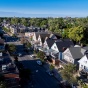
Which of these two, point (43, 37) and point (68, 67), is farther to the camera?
point (43, 37)

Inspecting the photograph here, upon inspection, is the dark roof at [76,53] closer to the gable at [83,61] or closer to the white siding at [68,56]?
the white siding at [68,56]

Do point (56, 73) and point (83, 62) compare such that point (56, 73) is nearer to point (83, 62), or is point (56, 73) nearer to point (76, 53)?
point (83, 62)

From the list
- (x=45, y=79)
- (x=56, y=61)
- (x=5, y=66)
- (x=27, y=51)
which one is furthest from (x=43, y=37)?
(x=5, y=66)

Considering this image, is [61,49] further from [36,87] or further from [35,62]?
[36,87]

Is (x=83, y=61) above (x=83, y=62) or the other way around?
above

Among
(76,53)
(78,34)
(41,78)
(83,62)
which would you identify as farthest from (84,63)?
(78,34)

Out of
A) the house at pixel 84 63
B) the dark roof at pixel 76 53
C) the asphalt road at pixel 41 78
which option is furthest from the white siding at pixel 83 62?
the asphalt road at pixel 41 78

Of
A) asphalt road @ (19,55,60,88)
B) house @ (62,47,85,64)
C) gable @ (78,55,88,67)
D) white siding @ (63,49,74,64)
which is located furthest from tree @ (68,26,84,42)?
asphalt road @ (19,55,60,88)

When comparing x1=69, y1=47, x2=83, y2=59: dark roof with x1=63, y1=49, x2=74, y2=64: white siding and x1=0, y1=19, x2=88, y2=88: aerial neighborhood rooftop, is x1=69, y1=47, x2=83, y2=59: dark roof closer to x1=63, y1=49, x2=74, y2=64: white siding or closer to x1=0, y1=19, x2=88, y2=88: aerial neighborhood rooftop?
x1=0, y1=19, x2=88, y2=88: aerial neighborhood rooftop
